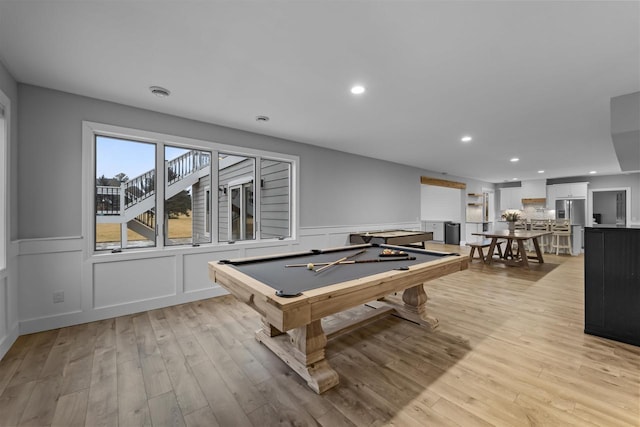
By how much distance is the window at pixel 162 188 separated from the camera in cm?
329

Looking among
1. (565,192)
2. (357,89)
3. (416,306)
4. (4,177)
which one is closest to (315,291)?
(416,306)

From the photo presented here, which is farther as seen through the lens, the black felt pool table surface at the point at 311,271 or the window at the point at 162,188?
the window at the point at 162,188

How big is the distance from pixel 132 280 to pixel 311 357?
263cm

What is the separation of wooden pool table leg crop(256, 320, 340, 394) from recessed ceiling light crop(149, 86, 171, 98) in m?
2.81

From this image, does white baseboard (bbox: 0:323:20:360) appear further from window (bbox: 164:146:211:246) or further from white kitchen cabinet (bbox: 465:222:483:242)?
white kitchen cabinet (bbox: 465:222:483:242)

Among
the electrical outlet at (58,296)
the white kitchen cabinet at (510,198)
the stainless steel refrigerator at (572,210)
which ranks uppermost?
the white kitchen cabinet at (510,198)

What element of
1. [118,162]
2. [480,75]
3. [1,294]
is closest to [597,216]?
[480,75]

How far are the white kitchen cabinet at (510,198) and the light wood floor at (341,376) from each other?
9.49m

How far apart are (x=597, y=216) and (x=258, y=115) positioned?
11861mm

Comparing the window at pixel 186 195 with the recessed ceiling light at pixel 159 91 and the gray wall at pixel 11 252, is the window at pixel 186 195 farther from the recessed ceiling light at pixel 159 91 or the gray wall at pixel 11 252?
the gray wall at pixel 11 252

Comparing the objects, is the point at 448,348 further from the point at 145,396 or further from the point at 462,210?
the point at 462,210

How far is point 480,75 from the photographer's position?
2.55 metres

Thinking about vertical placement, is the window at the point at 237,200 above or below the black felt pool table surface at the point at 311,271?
above

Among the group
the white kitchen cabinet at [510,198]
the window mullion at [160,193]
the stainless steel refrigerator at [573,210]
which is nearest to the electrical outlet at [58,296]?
the window mullion at [160,193]
